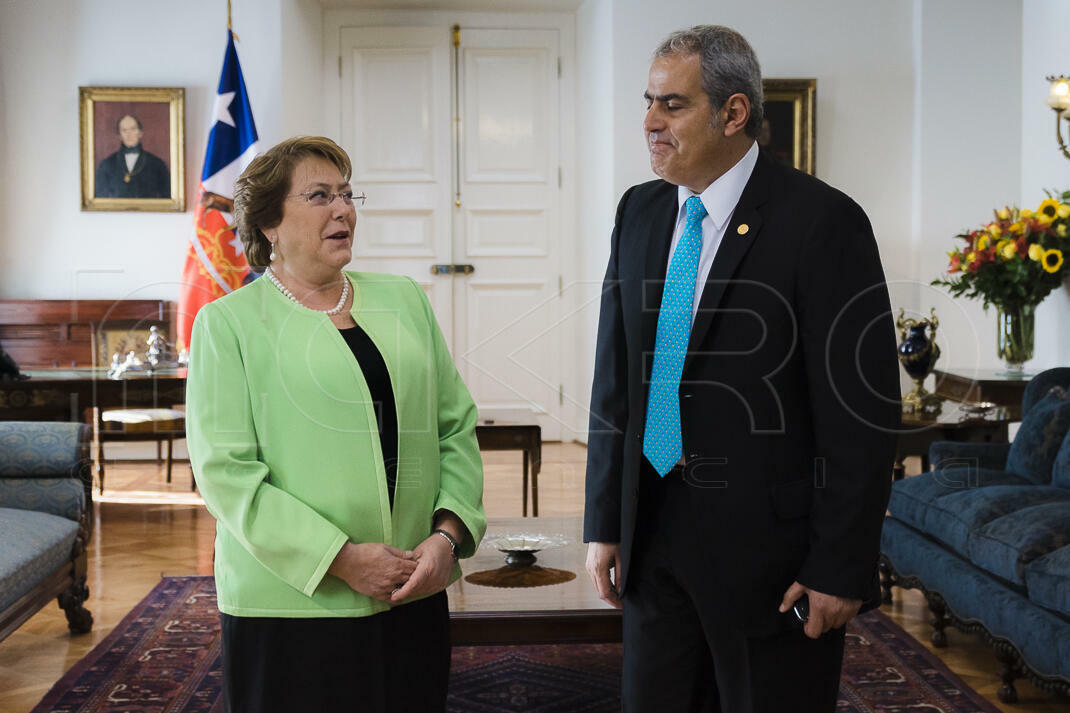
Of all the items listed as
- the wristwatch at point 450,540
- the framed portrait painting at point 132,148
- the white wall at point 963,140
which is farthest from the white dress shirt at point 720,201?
the framed portrait painting at point 132,148

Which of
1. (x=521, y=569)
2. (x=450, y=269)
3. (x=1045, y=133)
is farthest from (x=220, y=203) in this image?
(x=1045, y=133)

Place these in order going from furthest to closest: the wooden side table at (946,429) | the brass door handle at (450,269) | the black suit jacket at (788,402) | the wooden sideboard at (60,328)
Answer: the brass door handle at (450,269), the wooden sideboard at (60,328), the wooden side table at (946,429), the black suit jacket at (788,402)

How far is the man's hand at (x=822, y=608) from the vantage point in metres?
1.47

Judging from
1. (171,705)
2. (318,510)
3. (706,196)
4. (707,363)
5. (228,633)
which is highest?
(706,196)

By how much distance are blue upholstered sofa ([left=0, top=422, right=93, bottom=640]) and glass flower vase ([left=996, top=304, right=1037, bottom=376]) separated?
3.99 metres

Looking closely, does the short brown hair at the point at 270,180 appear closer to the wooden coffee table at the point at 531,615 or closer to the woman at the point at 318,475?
the woman at the point at 318,475

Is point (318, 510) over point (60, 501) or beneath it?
over

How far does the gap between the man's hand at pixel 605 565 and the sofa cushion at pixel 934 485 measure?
2.11 m

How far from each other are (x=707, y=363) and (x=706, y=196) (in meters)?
0.26

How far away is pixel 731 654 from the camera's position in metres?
1.52

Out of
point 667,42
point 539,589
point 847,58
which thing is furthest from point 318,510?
point 847,58

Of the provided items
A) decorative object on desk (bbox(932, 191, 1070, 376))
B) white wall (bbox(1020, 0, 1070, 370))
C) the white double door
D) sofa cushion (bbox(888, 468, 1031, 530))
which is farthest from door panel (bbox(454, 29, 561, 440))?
sofa cushion (bbox(888, 468, 1031, 530))

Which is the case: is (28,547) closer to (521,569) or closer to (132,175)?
(521,569)

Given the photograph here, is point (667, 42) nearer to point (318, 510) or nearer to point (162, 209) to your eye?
point (318, 510)
